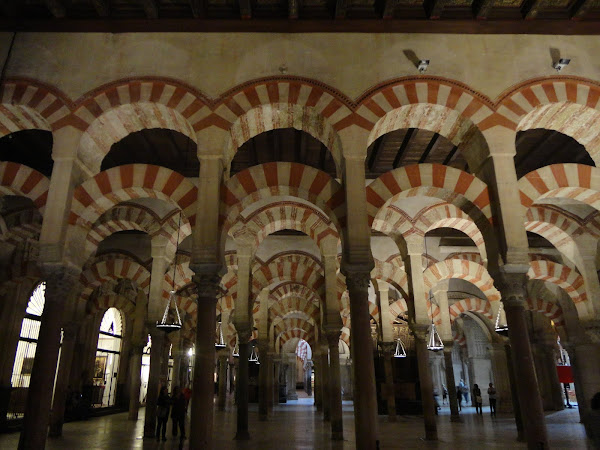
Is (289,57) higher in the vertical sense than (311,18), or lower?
lower

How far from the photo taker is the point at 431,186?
5504 millimetres

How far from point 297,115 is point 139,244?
5809mm

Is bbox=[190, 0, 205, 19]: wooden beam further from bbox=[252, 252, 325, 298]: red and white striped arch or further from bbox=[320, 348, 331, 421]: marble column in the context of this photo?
bbox=[320, 348, 331, 421]: marble column

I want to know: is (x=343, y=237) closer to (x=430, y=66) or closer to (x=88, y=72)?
(x=430, y=66)

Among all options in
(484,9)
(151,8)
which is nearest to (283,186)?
(151,8)

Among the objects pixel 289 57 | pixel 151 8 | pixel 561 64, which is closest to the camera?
pixel 561 64

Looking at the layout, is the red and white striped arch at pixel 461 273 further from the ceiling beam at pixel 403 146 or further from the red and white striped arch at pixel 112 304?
the red and white striped arch at pixel 112 304

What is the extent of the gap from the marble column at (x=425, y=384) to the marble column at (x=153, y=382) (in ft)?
13.4


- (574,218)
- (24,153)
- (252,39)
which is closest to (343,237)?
(252,39)

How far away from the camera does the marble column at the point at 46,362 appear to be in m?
4.31

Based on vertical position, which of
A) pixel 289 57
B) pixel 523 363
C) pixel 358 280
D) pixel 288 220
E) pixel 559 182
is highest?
pixel 289 57

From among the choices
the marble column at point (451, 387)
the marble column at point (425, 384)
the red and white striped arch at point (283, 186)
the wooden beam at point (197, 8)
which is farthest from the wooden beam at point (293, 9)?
the marble column at point (451, 387)

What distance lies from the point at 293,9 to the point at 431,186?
110 inches

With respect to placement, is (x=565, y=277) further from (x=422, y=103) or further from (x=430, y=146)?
(x=422, y=103)
